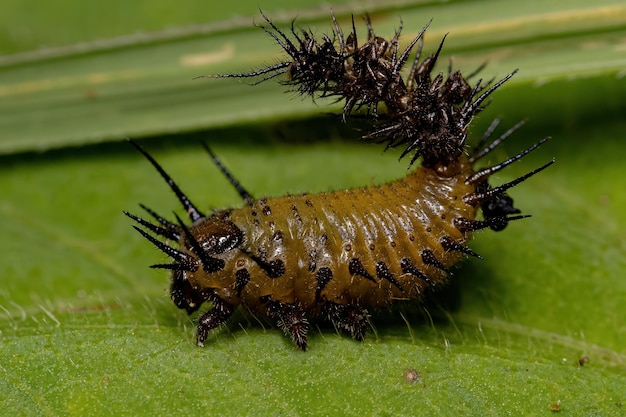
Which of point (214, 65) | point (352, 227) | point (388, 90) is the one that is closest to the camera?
point (352, 227)

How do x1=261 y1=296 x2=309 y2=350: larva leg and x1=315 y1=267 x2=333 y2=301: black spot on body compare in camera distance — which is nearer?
x1=261 y1=296 x2=309 y2=350: larva leg

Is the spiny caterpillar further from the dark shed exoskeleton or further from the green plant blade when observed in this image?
the green plant blade

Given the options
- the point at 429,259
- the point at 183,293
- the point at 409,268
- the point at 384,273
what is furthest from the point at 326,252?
the point at 183,293

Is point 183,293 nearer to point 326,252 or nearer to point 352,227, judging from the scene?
point 326,252

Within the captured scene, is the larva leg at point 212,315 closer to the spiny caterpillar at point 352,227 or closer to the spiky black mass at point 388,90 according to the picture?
the spiny caterpillar at point 352,227

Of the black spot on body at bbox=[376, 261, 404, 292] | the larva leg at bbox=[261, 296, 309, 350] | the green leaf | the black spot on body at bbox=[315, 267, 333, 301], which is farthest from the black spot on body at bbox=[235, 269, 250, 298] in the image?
the black spot on body at bbox=[376, 261, 404, 292]

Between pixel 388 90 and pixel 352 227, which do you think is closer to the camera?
pixel 352 227

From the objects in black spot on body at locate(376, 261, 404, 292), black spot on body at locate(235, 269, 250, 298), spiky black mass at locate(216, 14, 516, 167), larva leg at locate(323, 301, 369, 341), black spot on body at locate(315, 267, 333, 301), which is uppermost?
spiky black mass at locate(216, 14, 516, 167)
